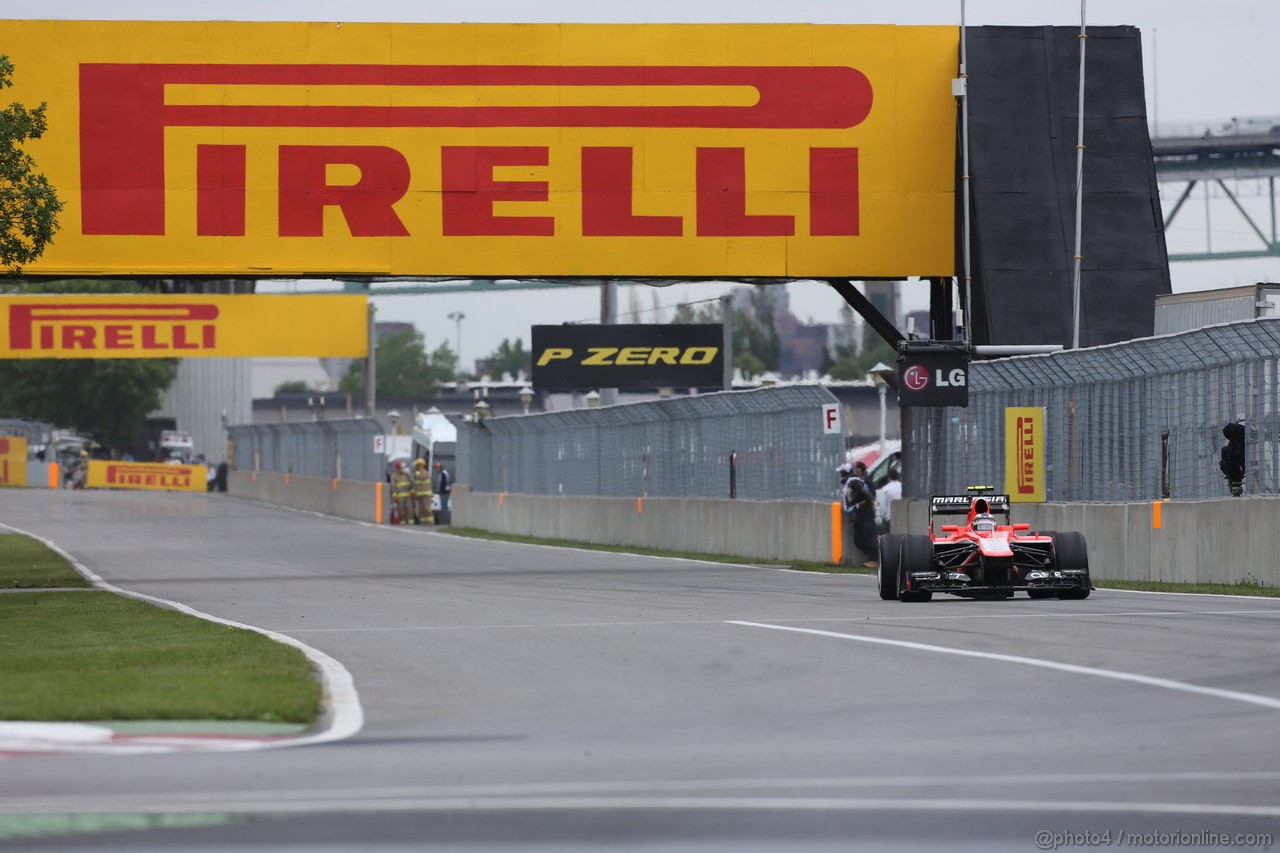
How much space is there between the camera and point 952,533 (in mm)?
17469

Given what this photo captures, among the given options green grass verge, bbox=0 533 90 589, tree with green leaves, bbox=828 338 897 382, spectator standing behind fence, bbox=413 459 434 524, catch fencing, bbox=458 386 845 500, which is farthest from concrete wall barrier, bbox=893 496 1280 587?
tree with green leaves, bbox=828 338 897 382

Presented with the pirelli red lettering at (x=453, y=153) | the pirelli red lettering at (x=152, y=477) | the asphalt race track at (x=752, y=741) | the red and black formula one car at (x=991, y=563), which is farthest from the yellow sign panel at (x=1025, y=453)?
the pirelli red lettering at (x=152, y=477)

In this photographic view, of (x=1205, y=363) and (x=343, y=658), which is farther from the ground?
(x=1205, y=363)

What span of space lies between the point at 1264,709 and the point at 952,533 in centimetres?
860

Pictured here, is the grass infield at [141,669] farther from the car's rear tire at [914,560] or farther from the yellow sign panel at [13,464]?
the yellow sign panel at [13,464]

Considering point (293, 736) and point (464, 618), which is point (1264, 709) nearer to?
point (293, 736)

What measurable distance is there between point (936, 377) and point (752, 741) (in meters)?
16.8

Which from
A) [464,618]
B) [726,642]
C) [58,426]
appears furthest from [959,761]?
[58,426]

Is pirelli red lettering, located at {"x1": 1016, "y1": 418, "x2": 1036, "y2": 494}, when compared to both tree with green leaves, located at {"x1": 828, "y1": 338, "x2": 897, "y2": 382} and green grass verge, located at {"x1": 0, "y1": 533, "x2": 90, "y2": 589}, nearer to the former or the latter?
green grass verge, located at {"x1": 0, "y1": 533, "x2": 90, "y2": 589}

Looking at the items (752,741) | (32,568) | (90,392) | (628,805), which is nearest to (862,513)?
(32,568)

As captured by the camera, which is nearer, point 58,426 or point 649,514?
point 649,514

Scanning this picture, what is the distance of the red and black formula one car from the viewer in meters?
16.7

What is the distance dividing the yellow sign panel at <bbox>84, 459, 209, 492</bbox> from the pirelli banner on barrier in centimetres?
3594

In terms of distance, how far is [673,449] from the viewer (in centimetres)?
3478
